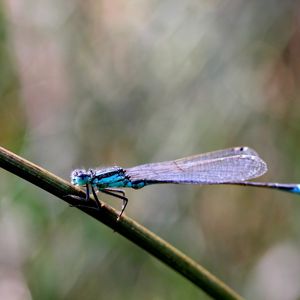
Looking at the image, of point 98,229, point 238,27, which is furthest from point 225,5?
point 98,229

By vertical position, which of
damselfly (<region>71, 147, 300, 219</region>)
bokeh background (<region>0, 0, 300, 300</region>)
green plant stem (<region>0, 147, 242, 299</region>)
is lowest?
green plant stem (<region>0, 147, 242, 299</region>)

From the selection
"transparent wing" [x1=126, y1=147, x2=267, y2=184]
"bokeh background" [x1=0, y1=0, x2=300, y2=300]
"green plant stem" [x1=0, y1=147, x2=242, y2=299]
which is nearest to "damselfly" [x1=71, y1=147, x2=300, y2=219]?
"transparent wing" [x1=126, y1=147, x2=267, y2=184]

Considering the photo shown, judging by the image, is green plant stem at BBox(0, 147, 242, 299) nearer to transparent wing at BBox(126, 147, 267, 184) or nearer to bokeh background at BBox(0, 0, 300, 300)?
transparent wing at BBox(126, 147, 267, 184)

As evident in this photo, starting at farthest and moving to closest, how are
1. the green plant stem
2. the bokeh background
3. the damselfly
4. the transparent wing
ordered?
1. the bokeh background
2. the transparent wing
3. the damselfly
4. the green plant stem

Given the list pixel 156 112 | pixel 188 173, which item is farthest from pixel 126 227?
pixel 156 112

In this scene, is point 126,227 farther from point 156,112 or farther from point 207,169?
point 156,112

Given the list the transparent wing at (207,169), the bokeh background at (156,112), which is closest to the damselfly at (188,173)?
the transparent wing at (207,169)
